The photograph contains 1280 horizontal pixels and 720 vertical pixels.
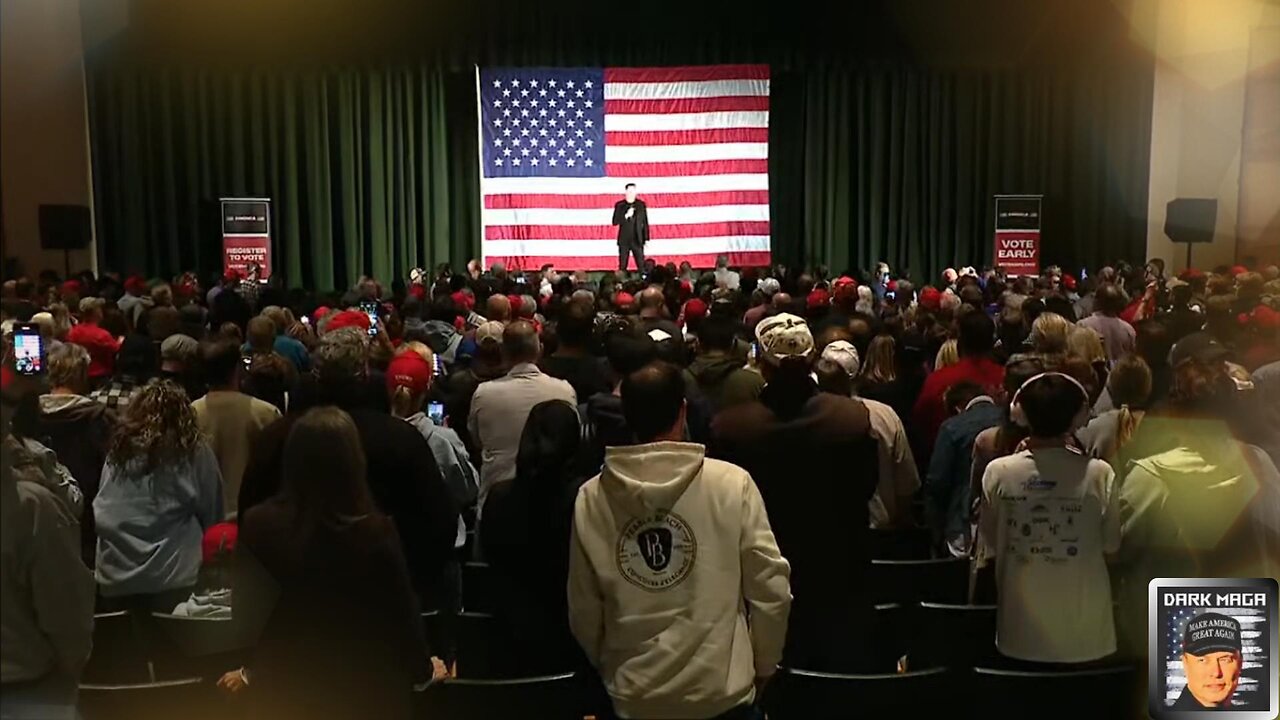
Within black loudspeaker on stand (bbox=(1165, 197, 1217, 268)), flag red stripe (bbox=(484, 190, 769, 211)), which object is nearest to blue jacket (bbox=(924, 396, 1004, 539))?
black loudspeaker on stand (bbox=(1165, 197, 1217, 268))

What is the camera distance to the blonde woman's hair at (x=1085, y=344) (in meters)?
5.48

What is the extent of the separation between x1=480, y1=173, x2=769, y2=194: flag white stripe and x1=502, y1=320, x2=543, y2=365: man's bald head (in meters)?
13.5

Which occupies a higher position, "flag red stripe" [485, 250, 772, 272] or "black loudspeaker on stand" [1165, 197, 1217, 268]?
"black loudspeaker on stand" [1165, 197, 1217, 268]

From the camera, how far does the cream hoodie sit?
9.62 ft

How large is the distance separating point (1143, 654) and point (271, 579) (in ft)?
7.66

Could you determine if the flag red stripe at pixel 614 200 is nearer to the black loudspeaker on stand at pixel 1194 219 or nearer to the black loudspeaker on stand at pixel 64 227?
the black loudspeaker on stand at pixel 1194 219

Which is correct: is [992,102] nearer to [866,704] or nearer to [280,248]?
[280,248]

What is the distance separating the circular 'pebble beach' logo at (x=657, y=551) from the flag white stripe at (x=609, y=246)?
620 inches

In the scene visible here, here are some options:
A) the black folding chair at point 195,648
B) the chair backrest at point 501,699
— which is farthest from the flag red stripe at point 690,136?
the chair backrest at point 501,699

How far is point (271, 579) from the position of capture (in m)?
3.00

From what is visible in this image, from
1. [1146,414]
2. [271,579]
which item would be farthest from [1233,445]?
[271,579]

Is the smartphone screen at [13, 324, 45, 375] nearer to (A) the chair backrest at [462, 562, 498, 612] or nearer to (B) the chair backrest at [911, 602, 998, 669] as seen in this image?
(A) the chair backrest at [462, 562, 498, 612]

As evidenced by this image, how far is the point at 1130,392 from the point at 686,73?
14749mm

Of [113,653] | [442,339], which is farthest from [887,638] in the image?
[442,339]
